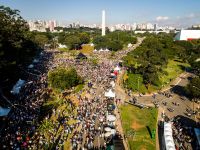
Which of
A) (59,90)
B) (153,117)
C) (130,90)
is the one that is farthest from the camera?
(130,90)

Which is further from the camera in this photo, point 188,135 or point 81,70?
point 81,70

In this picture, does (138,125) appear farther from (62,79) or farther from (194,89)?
(62,79)

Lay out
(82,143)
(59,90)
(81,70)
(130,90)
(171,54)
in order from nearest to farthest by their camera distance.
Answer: (82,143) < (59,90) < (130,90) < (81,70) < (171,54)

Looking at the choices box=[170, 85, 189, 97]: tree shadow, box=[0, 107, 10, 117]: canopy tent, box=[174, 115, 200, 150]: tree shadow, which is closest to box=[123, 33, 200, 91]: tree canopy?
box=[170, 85, 189, 97]: tree shadow

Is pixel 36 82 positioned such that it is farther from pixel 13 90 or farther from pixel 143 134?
pixel 143 134

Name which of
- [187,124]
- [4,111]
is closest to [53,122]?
[4,111]

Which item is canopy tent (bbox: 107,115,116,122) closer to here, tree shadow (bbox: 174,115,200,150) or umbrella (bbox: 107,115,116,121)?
umbrella (bbox: 107,115,116,121)

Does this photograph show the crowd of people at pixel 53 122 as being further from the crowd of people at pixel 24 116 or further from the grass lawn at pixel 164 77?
the grass lawn at pixel 164 77

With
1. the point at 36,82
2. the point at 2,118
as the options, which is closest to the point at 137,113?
the point at 2,118
